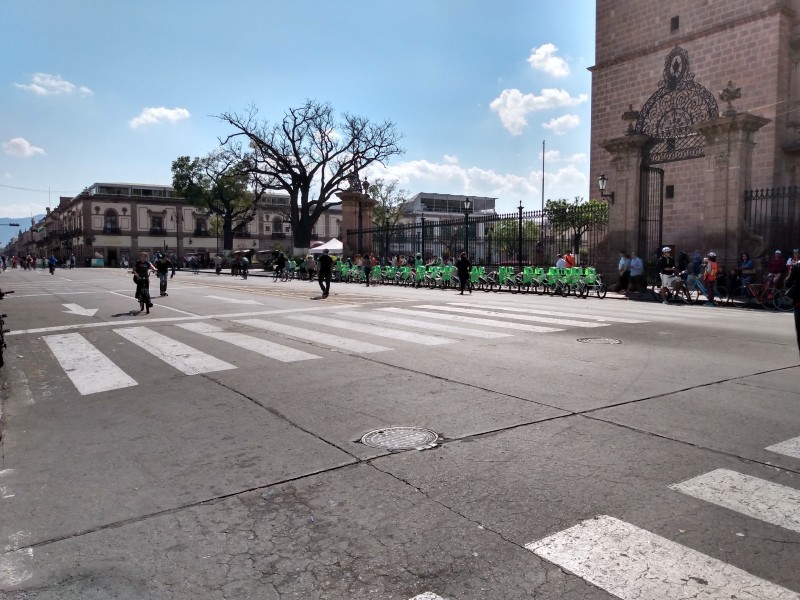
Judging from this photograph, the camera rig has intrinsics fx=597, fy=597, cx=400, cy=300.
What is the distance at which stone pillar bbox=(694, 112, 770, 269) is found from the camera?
20234mm

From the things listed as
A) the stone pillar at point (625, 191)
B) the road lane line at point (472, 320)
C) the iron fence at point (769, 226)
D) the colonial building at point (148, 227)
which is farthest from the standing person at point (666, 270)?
the colonial building at point (148, 227)

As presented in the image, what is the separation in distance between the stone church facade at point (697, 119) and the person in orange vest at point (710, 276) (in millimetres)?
3048

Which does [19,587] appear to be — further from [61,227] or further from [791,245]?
[61,227]

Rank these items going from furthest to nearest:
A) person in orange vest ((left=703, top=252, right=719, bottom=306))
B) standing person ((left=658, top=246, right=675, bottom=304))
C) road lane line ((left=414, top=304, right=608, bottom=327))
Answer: standing person ((left=658, top=246, right=675, bottom=304)) < person in orange vest ((left=703, top=252, right=719, bottom=306)) < road lane line ((left=414, top=304, right=608, bottom=327))

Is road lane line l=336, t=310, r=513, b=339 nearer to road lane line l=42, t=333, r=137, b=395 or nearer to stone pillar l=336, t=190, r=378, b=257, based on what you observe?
road lane line l=42, t=333, r=137, b=395

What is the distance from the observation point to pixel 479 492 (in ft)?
12.4

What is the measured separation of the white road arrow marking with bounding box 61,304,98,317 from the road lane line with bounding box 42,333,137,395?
14.3ft

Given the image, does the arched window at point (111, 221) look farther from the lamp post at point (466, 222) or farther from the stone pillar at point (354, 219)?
the lamp post at point (466, 222)

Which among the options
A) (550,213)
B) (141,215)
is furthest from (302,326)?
(141,215)

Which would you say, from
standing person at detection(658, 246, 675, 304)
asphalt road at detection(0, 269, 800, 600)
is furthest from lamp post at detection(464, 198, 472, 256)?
asphalt road at detection(0, 269, 800, 600)

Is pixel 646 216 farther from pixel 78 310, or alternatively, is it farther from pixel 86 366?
pixel 86 366

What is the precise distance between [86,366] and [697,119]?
3120cm

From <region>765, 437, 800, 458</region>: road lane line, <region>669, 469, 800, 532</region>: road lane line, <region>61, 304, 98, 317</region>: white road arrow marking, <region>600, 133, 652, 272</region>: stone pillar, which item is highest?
<region>600, 133, 652, 272</region>: stone pillar

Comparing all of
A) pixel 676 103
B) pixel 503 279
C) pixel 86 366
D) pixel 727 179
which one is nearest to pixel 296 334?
Result: pixel 86 366
